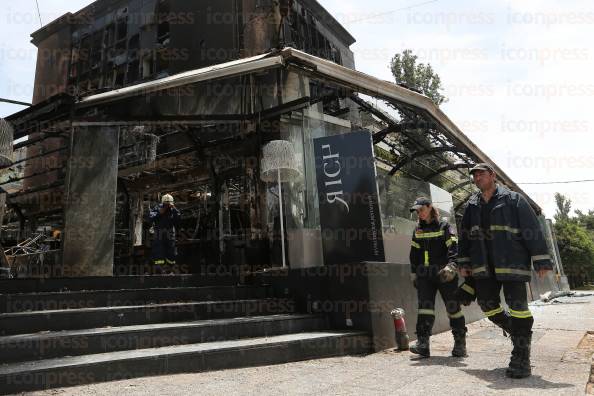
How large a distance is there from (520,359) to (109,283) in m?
5.61

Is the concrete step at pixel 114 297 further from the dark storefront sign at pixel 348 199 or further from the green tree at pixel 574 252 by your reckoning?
the green tree at pixel 574 252

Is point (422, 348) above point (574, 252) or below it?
below

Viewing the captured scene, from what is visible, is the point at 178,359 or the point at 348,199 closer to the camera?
the point at 178,359

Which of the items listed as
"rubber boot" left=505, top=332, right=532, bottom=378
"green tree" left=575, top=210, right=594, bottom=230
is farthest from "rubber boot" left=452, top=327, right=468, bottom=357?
"green tree" left=575, top=210, right=594, bottom=230

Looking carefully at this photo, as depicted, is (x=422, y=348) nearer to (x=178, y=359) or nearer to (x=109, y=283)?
(x=178, y=359)

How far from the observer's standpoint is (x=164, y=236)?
30.7ft

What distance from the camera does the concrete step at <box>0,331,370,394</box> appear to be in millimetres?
3527

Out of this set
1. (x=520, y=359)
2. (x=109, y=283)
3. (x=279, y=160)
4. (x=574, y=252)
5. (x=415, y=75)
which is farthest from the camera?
(x=574, y=252)

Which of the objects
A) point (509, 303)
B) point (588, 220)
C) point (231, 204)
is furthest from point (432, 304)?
point (588, 220)

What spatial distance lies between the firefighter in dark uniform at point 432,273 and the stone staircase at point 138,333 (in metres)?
0.87

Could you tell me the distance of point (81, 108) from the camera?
8773 millimetres

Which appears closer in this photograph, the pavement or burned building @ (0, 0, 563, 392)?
the pavement

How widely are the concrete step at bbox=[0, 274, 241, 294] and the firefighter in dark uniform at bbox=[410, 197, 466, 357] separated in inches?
144

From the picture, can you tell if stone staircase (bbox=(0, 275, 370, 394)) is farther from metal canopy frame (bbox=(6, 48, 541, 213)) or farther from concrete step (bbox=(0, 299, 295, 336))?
metal canopy frame (bbox=(6, 48, 541, 213))
